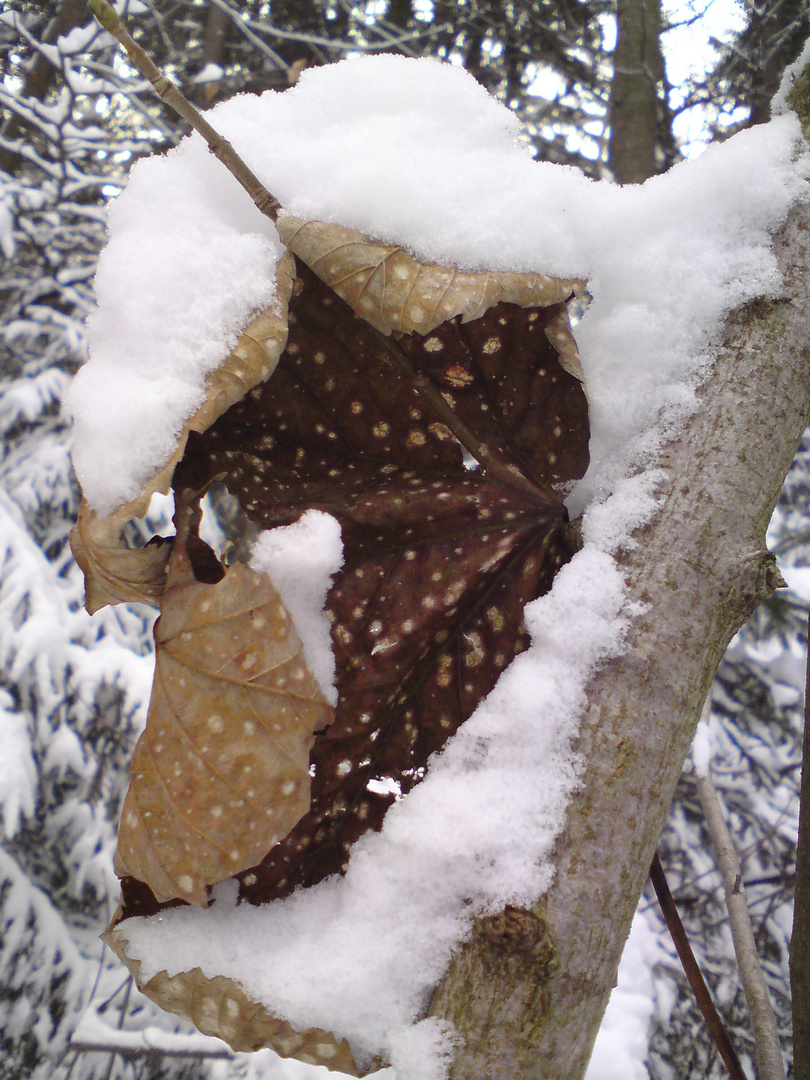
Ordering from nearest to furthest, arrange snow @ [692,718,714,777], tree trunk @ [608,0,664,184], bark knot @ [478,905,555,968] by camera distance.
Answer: bark knot @ [478,905,555,968], snow @ [692,718,714,777], tree trunk @ [608,0,664,184]

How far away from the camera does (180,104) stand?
0.38 m

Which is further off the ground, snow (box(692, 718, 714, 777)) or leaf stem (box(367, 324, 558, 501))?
snow (box(692, 718, 714, 777))

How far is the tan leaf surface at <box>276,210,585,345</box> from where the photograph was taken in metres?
0.38

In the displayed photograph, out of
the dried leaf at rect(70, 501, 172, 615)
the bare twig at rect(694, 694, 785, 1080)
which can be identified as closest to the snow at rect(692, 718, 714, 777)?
the bare twig at rect(694, 694, 785, 1080)

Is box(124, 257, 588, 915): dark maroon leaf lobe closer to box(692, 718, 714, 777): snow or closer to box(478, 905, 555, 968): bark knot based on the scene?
box(478, 905, 555, 968): bark knot

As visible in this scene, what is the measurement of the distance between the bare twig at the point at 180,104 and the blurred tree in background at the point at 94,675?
1.31 meters

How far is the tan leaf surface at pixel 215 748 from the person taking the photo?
39cm

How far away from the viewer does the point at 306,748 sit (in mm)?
407

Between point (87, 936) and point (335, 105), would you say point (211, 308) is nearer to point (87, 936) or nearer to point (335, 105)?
point (335, 105)

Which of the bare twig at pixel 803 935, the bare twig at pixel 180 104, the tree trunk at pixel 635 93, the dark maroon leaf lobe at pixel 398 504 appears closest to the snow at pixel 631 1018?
the bare twig at pixel 803 935

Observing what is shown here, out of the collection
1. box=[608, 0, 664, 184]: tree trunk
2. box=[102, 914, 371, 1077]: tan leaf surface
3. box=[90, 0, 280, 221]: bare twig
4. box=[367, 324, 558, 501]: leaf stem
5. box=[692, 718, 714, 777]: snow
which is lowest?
box=[102, 914, 371, 1077]: tan leaf surface

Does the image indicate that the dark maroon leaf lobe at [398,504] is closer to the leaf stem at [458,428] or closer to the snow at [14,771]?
the leaf stem at [458,428]

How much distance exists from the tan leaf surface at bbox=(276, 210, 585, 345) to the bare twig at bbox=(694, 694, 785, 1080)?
1.23 ft

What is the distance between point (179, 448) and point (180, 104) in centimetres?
20
